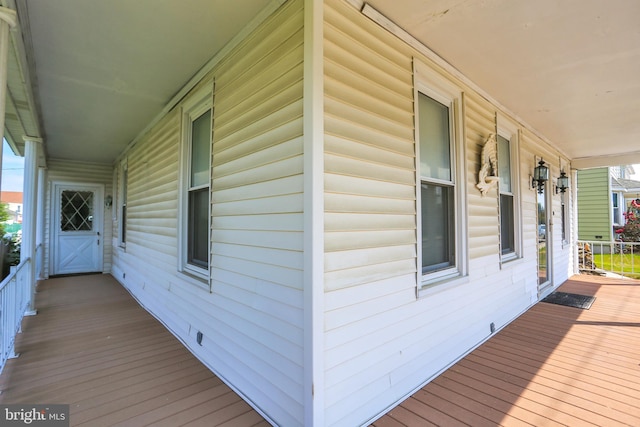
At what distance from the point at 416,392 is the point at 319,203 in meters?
1.77

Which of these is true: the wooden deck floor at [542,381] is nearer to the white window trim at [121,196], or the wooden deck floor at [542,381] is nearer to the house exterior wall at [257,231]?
the house exterior wall at [257,231]

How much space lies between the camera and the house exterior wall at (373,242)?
1872 mm

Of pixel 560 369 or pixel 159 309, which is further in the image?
pixel 159 309

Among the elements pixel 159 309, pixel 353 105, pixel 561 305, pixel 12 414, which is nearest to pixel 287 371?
pixel 353 105

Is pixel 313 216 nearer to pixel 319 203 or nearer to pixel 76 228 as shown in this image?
pixel 319 203

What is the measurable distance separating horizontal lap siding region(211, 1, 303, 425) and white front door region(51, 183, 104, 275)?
265 inches

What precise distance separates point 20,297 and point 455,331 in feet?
16.3

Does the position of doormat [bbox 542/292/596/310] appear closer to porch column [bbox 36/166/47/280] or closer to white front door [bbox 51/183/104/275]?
white front door [bbox 51/183/104/275]

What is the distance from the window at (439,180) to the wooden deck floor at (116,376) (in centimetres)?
198

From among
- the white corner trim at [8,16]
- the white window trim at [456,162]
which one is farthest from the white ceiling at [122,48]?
the white window trim at [456,162]

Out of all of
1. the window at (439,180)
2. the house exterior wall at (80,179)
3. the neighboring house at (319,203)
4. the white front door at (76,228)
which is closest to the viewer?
the neighboring house at (319,203)

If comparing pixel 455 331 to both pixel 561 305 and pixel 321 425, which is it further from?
pixel 561 305

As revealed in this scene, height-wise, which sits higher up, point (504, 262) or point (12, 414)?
point (504, 262)

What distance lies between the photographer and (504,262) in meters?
3.86
